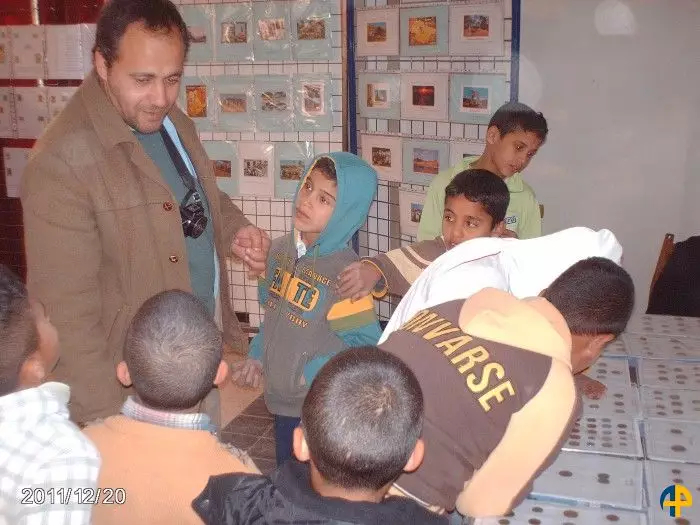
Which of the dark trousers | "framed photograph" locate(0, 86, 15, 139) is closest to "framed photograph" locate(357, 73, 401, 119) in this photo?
the dark trousers

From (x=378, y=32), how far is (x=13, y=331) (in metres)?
3.08

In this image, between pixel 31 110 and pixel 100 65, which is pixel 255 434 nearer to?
pixel 100 65

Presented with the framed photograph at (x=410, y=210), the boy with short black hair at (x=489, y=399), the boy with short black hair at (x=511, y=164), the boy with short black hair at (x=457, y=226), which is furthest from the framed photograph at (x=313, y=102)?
the boy with short black hair at (x=489, y=399)

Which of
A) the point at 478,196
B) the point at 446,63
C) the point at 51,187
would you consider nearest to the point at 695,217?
the point at 446,63

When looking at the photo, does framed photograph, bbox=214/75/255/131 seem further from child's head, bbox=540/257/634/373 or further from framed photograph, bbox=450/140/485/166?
child's head, bbox=540/257/634/373

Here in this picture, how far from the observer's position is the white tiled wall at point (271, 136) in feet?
14.3

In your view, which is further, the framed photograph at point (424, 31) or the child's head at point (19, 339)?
the framed photograph at point (424, 31)

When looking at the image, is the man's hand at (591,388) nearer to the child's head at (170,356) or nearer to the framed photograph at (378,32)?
the child's head at (170,356)

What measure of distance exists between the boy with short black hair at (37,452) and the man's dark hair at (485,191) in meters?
1.82

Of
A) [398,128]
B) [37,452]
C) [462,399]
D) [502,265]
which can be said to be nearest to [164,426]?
[37,452]

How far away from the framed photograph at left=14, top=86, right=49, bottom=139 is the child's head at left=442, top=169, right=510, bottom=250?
3.63 m

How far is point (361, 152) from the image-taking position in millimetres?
4312

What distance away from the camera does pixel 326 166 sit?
106 inches

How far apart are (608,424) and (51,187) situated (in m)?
1.67
